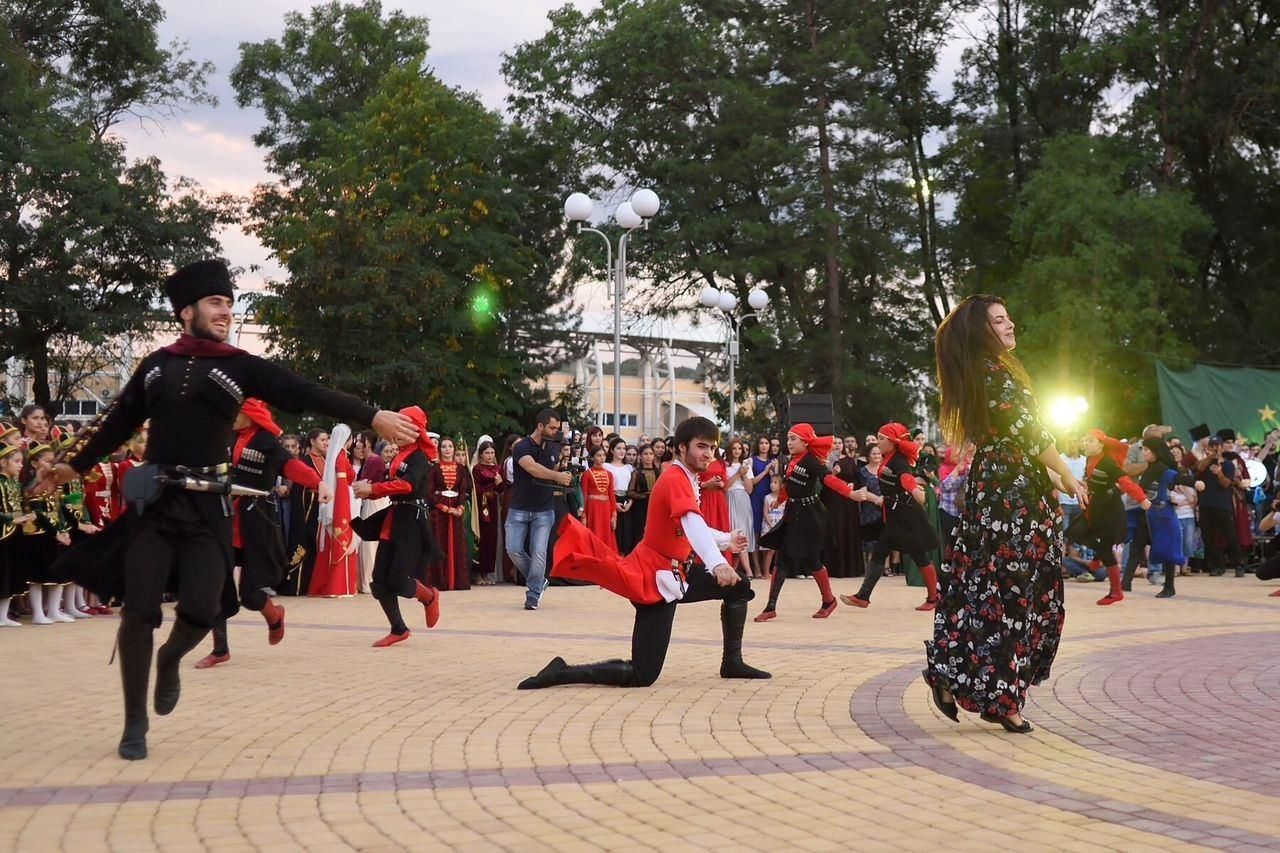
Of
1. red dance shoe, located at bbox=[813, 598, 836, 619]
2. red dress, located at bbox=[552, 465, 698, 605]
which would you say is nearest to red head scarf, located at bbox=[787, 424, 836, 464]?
red dance shoe, located at bbox=[813, 598, 836, 619]

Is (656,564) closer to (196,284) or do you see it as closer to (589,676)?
(589,676)

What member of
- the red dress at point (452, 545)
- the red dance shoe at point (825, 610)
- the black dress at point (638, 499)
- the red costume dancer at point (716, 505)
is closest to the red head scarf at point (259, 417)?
the red dance shoe at point (825, 610)

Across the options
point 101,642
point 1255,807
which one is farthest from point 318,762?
point 101,642

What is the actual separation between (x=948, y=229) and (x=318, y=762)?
40.3 meters

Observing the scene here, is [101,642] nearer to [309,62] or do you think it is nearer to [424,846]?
[424,846]

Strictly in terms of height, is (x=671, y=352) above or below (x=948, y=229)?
below

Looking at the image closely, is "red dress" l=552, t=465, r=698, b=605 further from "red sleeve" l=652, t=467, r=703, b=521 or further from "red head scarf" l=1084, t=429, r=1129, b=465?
"red head scarf" l=1084, t=429, r=1129, b=465

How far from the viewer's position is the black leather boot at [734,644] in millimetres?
9523

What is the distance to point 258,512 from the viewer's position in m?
9.85

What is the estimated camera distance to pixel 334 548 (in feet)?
61.4

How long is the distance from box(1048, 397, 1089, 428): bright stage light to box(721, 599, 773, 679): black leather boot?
88.4 ft

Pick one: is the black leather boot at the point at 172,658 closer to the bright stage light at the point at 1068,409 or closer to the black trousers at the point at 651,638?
the black trousers at the point at 651,638

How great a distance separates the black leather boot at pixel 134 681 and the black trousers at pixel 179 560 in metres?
0.07

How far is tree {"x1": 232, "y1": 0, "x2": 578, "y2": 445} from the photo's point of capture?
38281mm
